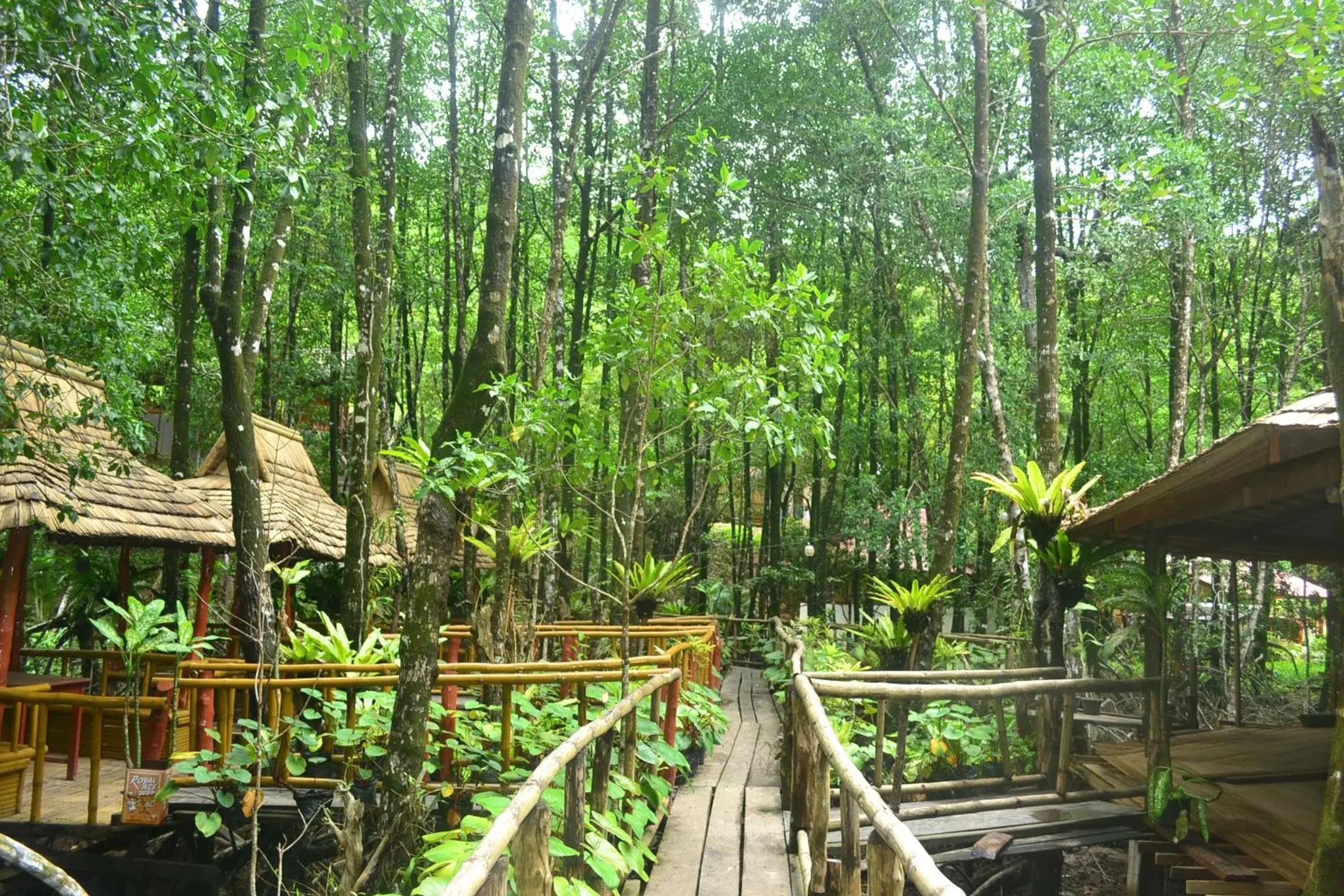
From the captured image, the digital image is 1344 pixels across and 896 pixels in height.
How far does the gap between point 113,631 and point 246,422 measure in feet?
6.97

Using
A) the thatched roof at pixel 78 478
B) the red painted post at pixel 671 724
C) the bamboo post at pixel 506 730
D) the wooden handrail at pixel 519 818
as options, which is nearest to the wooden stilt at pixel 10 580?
the thatched roof at pixel 78 478

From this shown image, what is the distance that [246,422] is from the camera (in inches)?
288

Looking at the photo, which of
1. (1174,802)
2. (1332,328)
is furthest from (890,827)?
(1174,802)

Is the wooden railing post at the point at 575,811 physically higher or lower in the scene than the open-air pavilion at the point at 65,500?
lower

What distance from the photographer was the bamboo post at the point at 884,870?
226cm

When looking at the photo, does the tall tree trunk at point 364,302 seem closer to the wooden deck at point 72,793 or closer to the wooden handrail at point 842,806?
the wooden deck at point 72,793

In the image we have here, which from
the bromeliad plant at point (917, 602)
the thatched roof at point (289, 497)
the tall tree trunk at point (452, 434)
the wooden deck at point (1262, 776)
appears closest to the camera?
the tall tree trunk at point (452, 434)

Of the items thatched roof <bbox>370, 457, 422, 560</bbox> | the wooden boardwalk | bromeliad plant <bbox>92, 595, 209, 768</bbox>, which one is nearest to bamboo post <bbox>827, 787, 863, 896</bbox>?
the wooden boardwalk

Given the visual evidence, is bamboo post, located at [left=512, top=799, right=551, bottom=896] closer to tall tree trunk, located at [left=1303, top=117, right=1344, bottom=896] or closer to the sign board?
tall tree trunk, located at [left=1303, top=117, right=1344, bottom=896]

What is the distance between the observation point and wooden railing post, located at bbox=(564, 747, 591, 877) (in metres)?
3.40

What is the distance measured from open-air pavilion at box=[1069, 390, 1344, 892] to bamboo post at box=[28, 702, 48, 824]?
689 centimetres

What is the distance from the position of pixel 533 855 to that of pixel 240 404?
593 centimetres

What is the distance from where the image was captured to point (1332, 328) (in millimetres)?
3188

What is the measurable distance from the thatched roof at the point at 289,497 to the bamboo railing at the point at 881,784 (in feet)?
19.1
